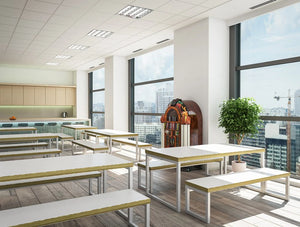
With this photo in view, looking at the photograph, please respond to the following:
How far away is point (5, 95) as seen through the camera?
1063 cm

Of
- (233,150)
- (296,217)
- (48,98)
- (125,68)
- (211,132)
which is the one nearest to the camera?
(296,217)

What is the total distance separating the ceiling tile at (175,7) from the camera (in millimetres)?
4578

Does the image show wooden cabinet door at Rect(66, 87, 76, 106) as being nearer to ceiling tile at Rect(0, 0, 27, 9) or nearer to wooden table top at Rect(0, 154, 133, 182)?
ceiling tile at Rect(0, 0, 27, 9)

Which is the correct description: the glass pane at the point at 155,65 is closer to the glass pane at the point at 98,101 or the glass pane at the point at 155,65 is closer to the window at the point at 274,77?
the window at the point at 274,77

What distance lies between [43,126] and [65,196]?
253 inches

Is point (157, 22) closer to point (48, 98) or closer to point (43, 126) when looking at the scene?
point (43, 126)

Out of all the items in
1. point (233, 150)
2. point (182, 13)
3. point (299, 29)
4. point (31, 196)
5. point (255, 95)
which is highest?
point (182, 13)

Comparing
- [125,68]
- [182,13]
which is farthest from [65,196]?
[125,68]

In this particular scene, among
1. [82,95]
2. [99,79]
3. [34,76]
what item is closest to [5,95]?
[34,76]

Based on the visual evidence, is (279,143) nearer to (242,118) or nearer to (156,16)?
(242,118)

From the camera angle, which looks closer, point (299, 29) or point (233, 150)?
point (233, 150)

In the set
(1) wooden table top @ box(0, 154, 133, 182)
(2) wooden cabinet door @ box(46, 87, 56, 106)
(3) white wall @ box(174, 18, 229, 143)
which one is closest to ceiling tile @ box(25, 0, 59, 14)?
(3) white wall @ box(174, 18, 229, 143)

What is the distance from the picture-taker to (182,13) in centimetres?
505

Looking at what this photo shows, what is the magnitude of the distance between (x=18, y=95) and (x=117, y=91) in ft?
14.5
